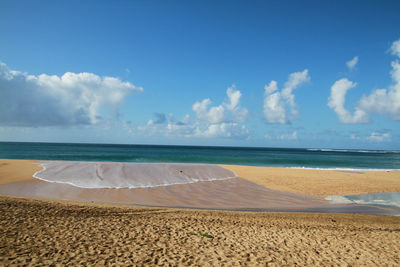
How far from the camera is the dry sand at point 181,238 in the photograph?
6.55 meters

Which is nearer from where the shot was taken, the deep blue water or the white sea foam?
the white sea foam

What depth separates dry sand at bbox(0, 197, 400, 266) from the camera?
6.55 meters

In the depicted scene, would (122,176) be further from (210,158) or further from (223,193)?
(210,158)

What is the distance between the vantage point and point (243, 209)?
46.2 ft

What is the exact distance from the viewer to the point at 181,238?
8.23 meters

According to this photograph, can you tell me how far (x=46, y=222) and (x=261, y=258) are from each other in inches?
313

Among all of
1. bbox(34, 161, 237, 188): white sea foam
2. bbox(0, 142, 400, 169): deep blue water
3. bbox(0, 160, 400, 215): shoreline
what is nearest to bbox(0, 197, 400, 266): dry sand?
bbox(0, 160, 400, 215): shoreline

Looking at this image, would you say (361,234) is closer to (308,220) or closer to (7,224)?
(308,220)

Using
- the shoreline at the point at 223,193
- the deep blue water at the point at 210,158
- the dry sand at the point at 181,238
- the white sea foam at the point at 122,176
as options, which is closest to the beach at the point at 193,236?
the dry sand at the point at 181,238

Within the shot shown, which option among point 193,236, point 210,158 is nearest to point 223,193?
point 193,236

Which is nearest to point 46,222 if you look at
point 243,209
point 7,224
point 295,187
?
point 7,224

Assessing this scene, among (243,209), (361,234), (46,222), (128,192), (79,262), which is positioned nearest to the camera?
(79,262)

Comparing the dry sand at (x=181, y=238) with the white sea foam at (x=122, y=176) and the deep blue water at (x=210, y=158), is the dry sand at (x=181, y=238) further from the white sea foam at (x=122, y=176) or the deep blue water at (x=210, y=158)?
the deep blue water at (x=210, y=158)

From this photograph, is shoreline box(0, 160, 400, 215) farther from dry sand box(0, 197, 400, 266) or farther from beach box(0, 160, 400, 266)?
dry sand box(0, 197, 400, 266)
